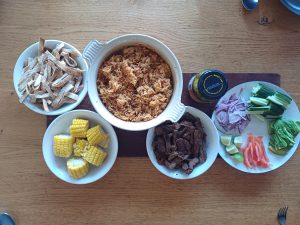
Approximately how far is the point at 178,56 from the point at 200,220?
585 millimetres

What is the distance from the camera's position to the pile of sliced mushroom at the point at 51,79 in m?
1.12

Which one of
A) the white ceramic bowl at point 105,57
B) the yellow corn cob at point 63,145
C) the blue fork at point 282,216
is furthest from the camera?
the blue fork at point 282,216

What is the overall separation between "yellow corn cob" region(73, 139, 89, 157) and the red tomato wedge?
54 cm

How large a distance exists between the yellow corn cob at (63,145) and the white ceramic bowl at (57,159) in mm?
29

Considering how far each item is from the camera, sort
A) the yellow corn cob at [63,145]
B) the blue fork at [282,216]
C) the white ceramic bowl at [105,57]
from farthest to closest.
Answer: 1. the blue fork at [282,216]
2. the yellow corn cob at [63,145]
3. the white ceramic bowl at [105,57]

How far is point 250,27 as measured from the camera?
128 centimetres

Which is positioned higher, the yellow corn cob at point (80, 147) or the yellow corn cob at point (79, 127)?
the yellow corn cob at point (79, 127)

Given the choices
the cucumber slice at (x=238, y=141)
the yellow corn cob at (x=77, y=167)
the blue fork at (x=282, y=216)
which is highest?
the cucumber slice at (x=238, y=141)

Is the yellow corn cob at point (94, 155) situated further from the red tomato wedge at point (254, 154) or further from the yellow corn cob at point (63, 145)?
the red tomato wedge at point (254, 154)

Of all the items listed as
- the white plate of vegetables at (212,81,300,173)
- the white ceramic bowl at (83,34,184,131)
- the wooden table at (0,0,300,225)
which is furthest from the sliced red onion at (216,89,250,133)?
the white ceramic bowl at (83,34,184,131)

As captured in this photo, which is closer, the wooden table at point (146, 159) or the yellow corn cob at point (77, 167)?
the yellow corn cob at point (77, 167)

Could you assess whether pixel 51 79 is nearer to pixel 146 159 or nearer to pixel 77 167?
pixel 77 167

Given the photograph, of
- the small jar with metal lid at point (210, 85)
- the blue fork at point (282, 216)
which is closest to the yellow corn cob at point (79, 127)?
the small jar with metal lid at point (210, 85)

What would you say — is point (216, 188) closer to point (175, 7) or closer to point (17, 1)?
point (175, 7)
